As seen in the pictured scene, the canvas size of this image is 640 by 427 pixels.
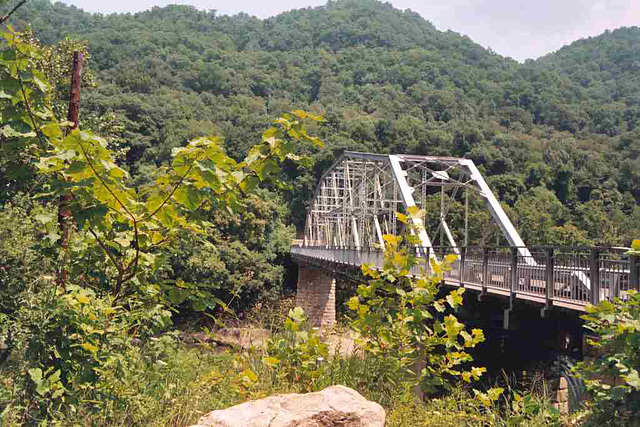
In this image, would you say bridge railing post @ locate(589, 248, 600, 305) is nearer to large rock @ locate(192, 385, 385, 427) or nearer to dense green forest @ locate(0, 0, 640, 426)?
dense green forest @ locate(0, 0, 640, 426)

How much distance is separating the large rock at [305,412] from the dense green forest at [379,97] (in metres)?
34.8

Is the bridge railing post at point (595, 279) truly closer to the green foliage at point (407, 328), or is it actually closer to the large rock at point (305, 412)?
the green foliage at point (407, 328)

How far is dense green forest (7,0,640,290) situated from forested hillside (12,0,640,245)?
262 millimetres

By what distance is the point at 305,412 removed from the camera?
11.3 feet

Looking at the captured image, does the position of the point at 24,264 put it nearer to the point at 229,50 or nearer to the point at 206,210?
the point at 206,210

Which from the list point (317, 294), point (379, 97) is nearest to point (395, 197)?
point (317, 294)

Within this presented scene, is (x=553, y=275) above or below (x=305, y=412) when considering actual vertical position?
above

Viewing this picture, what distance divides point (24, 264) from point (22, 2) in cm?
930

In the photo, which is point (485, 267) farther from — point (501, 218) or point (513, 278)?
point (501, 218)

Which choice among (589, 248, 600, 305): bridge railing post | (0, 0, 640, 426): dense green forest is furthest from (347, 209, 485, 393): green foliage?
(589, 248, 600, 305): bridge railing post

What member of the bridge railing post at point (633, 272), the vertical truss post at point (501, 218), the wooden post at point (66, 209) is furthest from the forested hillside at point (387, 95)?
the bridge railing post at point (633, 272)

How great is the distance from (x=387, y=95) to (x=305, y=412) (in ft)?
343

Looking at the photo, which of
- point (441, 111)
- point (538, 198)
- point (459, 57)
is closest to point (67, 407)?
point (538, 198)

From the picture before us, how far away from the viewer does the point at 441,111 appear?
9794 centimetres
